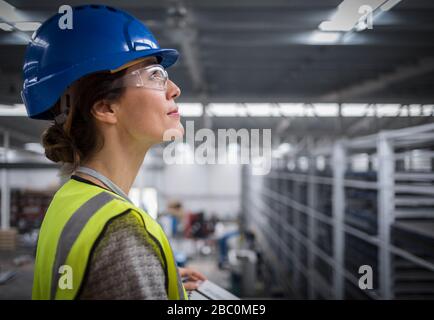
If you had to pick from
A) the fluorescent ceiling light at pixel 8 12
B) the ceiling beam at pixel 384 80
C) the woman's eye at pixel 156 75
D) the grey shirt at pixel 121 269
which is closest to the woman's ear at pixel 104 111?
the woman's eye at pixel 156 75

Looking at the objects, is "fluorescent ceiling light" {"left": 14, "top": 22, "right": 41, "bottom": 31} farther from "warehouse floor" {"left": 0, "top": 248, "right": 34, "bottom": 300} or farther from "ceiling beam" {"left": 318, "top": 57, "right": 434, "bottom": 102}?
"ceiling beam" {"left": 318, "top": 57, "right": 434, "bottom": 102}

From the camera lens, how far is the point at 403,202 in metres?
2.70

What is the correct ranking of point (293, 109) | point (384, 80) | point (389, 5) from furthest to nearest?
point (293, 109), point (384, 80), point (389, 5)

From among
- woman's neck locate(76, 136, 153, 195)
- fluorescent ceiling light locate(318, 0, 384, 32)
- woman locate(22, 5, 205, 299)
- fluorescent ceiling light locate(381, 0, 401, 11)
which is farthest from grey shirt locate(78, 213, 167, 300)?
fluorescent ceiling light locate(381, 0, 401, 11)

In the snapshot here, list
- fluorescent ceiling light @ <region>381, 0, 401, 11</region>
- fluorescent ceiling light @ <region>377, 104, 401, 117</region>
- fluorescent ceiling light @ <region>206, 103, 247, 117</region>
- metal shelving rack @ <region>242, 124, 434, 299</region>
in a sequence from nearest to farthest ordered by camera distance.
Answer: fluorescent ceiling light @ <region>381, 0, 401, 11</region>, metal shelving rack @ <region>242, 124, 434, 299</region>, fluorescent ceiling light @ <region>206, 103, 247, 117</region>, fluorescent ceiling light @ <region>377, 104, 401, 117</region>

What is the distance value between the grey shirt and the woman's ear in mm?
314

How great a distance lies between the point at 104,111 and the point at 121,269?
1.41 ft

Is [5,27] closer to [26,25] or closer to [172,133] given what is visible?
[26,25]

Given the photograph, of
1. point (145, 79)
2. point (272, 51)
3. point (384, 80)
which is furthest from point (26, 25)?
point (384, 80)

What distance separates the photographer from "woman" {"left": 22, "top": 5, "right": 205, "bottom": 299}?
0.66m

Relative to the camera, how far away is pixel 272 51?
3484 mm

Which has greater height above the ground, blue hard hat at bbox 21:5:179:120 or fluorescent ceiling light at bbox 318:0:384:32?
fluorescent ceiling light at bbox 318:0:384:32

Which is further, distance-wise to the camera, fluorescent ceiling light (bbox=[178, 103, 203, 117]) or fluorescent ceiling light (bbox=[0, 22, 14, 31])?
fluorescent ceiling light (bbox=[178, 103, 203, 117])

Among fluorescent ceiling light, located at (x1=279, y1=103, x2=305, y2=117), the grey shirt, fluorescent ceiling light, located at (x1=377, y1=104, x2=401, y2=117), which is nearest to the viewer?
the grey shirt
